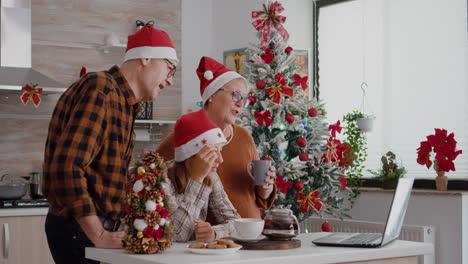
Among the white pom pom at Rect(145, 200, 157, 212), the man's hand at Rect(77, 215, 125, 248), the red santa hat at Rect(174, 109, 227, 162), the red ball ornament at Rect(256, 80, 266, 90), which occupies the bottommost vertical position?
the man's hand at Rect(77, 215, 125, 248)

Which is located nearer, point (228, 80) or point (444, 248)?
point (228, 80)

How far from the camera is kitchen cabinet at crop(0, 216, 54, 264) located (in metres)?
4.76

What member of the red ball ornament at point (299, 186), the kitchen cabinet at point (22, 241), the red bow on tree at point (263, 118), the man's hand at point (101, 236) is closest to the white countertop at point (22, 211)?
the kitchen cabinet at point (22, 241)

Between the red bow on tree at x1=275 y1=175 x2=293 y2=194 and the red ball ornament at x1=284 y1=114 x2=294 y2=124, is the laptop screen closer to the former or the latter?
the red bow on tree at x1=275 y1=175 x2=293 y2=194

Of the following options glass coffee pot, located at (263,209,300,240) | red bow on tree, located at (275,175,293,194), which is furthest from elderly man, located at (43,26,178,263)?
red bow on tree, located at (275,175,293,194)

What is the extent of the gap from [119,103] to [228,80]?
0.95 m

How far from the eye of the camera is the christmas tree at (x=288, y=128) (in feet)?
15.0

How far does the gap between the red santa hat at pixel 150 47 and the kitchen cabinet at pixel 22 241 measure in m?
2.59

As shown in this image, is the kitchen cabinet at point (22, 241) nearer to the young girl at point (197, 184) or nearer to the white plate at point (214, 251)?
the young girl at point (197, 184)

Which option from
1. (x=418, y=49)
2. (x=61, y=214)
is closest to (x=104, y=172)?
(x=61, y=214)

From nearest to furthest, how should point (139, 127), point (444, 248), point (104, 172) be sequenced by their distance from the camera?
point (104, 172) → point (444, 248) → point (139, 127)

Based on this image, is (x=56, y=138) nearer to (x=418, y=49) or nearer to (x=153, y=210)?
(x=153, y=210)

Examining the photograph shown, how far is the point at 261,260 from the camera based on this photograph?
2.06 meters

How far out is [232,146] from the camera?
3.26 metres
